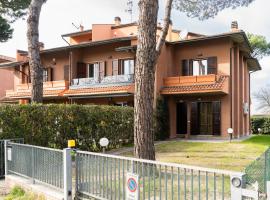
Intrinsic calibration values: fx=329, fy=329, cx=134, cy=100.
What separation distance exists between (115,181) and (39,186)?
3.09 metres

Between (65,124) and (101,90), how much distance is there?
33.9 feet

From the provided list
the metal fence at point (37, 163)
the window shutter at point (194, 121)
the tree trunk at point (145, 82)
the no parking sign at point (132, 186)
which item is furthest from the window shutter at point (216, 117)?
the no parking sign at point (132, 186)

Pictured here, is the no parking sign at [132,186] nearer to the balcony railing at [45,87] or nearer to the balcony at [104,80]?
the balcony at [104,80]

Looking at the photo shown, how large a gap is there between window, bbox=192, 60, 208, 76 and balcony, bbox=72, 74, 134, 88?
483 cm

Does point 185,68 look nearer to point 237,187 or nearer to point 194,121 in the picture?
point 194,121

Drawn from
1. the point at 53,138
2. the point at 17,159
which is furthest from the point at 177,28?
the point at 17,159

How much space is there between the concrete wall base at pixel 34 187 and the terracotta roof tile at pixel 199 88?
15.1 meters

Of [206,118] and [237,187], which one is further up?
[237,187]

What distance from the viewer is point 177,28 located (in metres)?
32.7

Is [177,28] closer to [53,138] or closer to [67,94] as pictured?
[67,94]

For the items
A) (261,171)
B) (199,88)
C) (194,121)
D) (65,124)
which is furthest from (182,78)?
(261,171)

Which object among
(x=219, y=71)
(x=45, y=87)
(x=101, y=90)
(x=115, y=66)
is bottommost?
(x=101, y=90)

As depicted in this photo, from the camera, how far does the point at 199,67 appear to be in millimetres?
24609

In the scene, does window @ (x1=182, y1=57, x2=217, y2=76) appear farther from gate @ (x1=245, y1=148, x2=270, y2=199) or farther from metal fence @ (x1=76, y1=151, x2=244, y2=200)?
metal fence @ (x1=76, y1=151, x2=244, y2=200)
